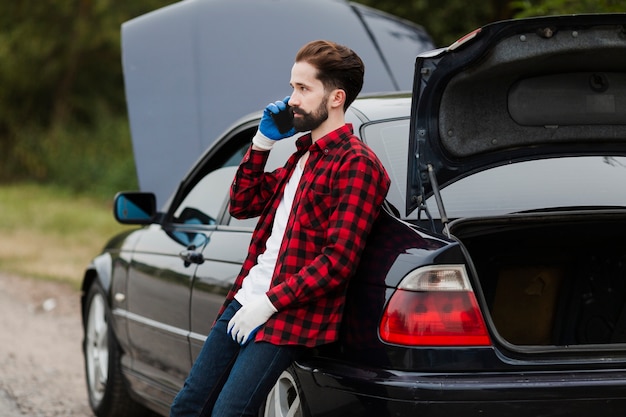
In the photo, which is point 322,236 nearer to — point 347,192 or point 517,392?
point 347,192

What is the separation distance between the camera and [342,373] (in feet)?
12.0

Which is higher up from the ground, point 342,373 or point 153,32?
point 153,32

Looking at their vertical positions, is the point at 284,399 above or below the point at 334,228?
below

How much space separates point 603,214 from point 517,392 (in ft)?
2.63

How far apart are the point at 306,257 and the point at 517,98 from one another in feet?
3.39

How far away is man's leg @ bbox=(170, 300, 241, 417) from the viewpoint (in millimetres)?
3885

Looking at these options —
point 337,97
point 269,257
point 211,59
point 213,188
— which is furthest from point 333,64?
point 211,59

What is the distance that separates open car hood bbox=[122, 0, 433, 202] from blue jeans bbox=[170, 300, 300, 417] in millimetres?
3569

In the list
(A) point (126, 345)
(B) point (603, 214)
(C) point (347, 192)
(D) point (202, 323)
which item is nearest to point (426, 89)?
(C) point (347, 192)

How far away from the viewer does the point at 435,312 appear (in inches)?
141

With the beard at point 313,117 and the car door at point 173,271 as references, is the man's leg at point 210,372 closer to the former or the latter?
the beard at point 313,117

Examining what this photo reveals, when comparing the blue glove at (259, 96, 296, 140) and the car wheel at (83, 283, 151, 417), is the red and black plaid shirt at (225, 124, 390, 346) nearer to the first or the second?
the blue glove at (259, 96, 296, 140)

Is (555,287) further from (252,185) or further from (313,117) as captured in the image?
(313,117)

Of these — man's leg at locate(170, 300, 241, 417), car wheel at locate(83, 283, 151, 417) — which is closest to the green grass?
car wheel at locate(83, 283, 151, 417)
